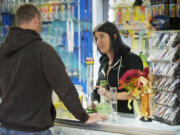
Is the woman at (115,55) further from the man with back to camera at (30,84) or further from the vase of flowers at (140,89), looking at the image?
the man with back to camera at (30,84)

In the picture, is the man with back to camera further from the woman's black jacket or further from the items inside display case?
the woman's black jacket

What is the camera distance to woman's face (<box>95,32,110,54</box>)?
278 cm

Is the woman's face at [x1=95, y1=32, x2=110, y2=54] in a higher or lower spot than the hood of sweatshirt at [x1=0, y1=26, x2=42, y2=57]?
lower

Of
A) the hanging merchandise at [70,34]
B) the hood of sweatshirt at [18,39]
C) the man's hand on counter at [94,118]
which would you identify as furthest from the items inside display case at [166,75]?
the hanging merchandise at [70,34]

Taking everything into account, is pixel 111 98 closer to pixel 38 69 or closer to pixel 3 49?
pixel 38 69

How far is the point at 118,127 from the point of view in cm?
199

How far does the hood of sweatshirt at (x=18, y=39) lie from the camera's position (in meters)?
1.83

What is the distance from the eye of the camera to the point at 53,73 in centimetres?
175

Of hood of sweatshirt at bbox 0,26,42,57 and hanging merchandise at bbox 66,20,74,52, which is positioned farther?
hanging merchandise at bbox 66,20,74,52

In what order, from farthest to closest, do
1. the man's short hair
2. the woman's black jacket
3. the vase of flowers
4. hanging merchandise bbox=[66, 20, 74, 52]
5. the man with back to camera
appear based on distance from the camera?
hanging merchandise bbox=[66, 20, 74, 52]
the woman's black jacket
the vase of flowers
the man's short hair
the man with back to camera

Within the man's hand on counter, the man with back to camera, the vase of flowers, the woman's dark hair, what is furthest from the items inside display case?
the woman's dark hair

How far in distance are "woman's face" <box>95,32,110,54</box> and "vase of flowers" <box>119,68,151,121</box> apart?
746 millimetres

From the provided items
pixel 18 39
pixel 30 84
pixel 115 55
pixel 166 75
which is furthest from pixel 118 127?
pixel 115 55

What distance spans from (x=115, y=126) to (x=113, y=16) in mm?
2807
